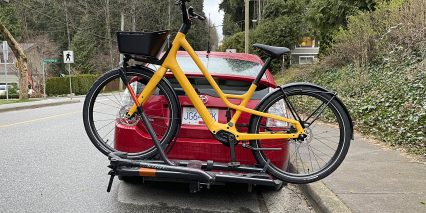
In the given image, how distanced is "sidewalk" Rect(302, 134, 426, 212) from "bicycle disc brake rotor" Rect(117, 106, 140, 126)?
1963 mm

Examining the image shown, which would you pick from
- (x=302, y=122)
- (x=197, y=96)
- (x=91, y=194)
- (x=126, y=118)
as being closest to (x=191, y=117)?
(x=197, y=96)

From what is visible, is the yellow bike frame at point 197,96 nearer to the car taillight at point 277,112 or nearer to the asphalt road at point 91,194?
the car taillight at point 277,112

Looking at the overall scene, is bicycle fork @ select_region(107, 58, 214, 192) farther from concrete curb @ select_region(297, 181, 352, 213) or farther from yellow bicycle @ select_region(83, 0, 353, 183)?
concrete curb @ select_region(297, 181, 352, 213)

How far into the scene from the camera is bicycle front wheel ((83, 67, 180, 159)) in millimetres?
4078

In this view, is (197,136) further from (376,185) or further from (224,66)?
(376,185)

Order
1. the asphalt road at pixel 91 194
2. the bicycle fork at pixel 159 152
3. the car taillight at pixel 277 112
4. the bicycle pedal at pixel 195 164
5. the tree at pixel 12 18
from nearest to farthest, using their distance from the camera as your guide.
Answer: the bicycle fork at pixel 159 152 → the bicycle pedal at pixel 195 164 → the car taillight at pixel 277 112 → the asphalt road at pixel 91 194 → the tree at pixel 12 18

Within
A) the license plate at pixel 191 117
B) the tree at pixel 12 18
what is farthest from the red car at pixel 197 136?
the tree at pixel 12 18

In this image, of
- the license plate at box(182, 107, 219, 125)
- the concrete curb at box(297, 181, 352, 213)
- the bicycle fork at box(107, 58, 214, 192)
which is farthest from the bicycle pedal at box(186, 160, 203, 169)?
the concrete curb at box(297, 181, 352, 213)

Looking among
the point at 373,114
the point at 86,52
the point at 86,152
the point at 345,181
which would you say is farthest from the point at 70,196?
the point at 86,52

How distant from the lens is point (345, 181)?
4.91m

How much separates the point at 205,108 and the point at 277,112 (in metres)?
0.71

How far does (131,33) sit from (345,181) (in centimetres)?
A: 284

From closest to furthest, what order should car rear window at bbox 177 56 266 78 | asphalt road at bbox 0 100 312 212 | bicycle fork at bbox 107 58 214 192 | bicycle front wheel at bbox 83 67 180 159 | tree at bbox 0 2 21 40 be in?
bicycle fork at bbox 107 58 214 192
bicycle front wheel at bbox 83 67 180 159
asphalt road at bbox 0 100 312 212
car rear window at bbox 177 56 266 78
tree at bbox 0 2 21 40

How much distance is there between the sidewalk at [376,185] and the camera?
4.03m
